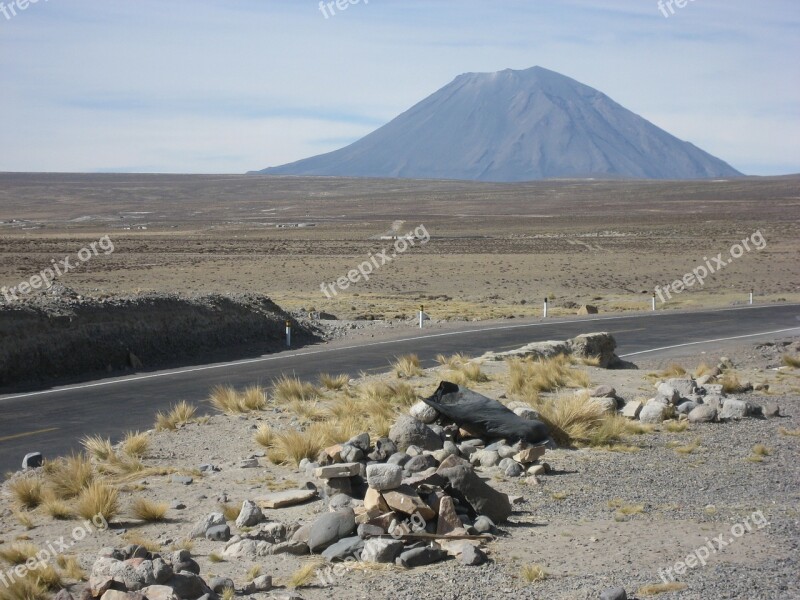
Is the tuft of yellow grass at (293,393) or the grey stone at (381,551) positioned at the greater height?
the tuft of yellow grass at (293,393)

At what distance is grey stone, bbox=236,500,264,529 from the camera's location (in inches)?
349

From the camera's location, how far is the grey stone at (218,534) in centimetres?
859

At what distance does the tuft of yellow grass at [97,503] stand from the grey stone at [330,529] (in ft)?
7.47

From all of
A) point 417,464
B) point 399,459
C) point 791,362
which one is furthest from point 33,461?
point 791,362

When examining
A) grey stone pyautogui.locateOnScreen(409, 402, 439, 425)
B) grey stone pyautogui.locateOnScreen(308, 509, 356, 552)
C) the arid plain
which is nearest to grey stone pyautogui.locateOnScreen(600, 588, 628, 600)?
grey stone pyautogui.locateOnScreen(308, 509, 356, 552)

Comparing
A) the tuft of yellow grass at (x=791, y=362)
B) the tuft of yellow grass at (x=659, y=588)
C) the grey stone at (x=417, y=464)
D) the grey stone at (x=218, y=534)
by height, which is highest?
the grey stone at (x=417, y=464)

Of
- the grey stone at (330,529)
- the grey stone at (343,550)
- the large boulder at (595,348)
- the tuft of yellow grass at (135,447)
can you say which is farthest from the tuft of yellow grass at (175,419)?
the large boulder at (595,348)

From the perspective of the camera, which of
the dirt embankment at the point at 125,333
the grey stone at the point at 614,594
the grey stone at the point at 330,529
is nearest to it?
the grey stone at the point at 614,594

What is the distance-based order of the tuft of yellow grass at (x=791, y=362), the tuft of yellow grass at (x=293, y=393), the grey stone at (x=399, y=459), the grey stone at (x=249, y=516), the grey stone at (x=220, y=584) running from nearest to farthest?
the grey stone at (x=220, y=584) → the grey stone at (x=249, y=516) → the grey stone at (x=399, y=459) → the tuft of yellow grass at (x=293, y=393) → the tuft of yellow grass at (x=791, y=362)

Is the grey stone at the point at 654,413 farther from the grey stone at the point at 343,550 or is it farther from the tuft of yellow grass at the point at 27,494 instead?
the tuft of yellow grass at the point at 27,494

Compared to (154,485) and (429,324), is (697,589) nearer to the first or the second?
(154,485)

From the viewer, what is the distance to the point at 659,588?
7031 mm

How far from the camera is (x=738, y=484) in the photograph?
10.4m

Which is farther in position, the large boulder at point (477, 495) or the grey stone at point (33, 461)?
the grey stone at point (33, 461)
